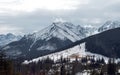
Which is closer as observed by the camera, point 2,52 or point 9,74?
point 2,52

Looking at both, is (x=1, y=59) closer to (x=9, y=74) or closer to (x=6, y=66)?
(x=6, y=66)

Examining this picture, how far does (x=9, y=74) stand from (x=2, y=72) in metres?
8.21

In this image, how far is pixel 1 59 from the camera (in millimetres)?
78500

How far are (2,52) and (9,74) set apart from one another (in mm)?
9048

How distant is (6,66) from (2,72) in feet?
10.6

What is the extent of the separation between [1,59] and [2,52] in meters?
1.61

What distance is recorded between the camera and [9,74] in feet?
285

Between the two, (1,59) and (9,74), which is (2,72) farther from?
(9,74)

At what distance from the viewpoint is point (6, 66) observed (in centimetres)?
8194

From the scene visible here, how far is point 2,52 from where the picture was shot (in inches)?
3127

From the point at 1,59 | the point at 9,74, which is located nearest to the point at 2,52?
the point at 1,59

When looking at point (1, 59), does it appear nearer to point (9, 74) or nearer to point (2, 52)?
point (2, 52)

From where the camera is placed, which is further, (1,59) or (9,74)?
(9,74)

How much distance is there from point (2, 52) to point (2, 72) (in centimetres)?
387
